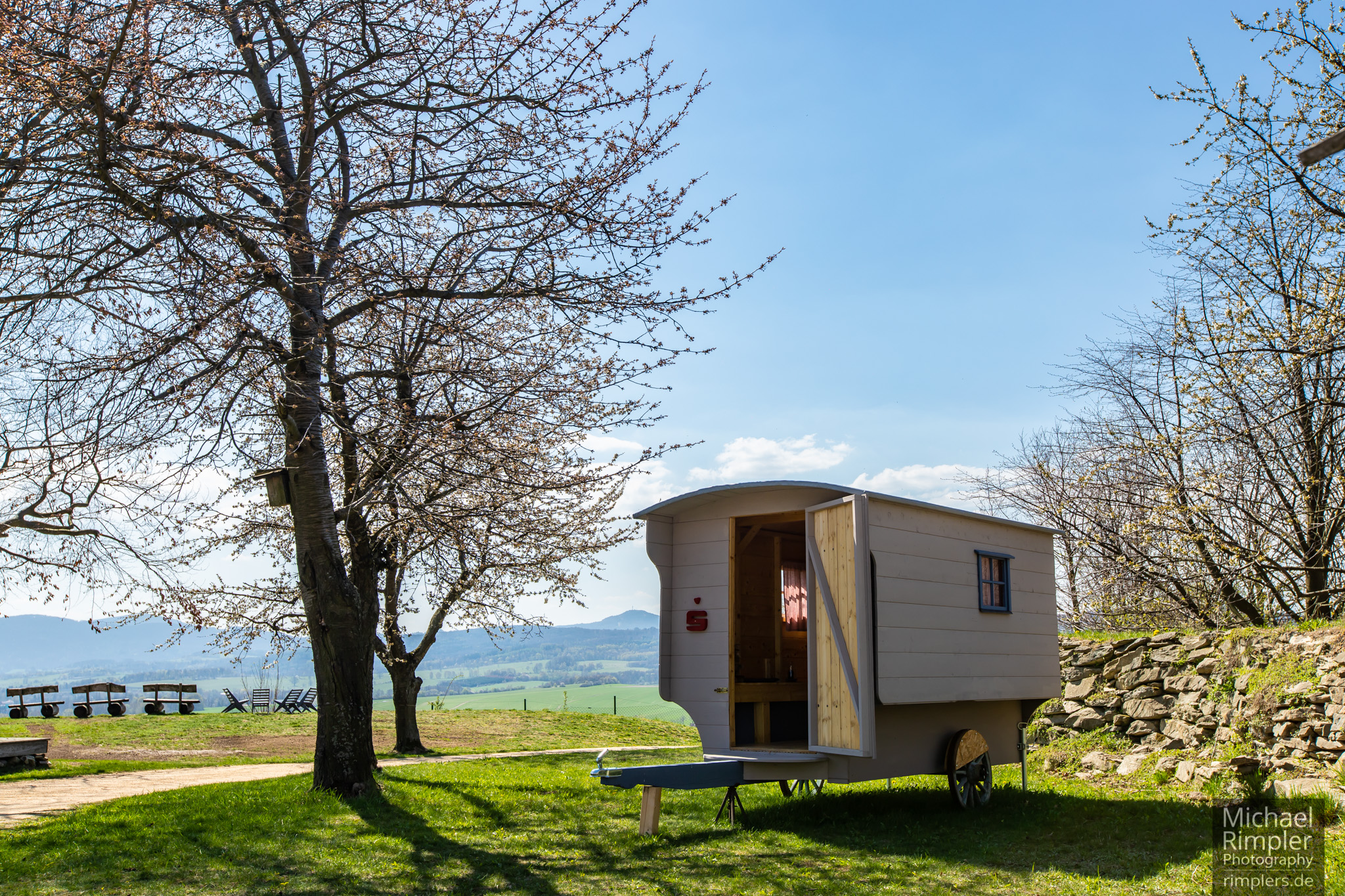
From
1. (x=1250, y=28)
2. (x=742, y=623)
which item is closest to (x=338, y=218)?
(x=742, y=623)

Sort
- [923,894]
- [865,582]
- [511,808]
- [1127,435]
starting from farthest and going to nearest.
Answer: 1. [1127,435]
2. [511,808]
3. [865,582]
4. [923,894]

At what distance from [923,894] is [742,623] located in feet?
Answer: 15.1

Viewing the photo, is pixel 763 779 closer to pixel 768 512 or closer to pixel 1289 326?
pixel 768 512

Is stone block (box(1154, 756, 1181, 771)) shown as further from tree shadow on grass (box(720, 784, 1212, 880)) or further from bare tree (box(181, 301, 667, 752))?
bare tree (box(181, 301, 667, 752))

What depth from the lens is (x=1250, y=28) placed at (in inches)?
404

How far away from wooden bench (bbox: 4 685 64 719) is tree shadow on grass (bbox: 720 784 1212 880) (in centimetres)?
2066

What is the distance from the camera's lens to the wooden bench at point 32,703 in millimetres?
22562

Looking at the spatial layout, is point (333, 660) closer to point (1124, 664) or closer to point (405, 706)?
point (405, 706)

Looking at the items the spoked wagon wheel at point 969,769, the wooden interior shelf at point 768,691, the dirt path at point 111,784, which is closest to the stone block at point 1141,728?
the spoked wagon wheel at point 969,769

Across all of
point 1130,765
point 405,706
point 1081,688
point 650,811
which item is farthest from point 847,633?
point 405,706

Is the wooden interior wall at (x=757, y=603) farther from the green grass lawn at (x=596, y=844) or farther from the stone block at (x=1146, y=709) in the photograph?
the stone block at (x=1146, y=709)

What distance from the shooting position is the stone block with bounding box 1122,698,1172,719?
1170 centimetres

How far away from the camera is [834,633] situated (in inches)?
314

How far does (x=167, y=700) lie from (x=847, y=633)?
24.2 m
